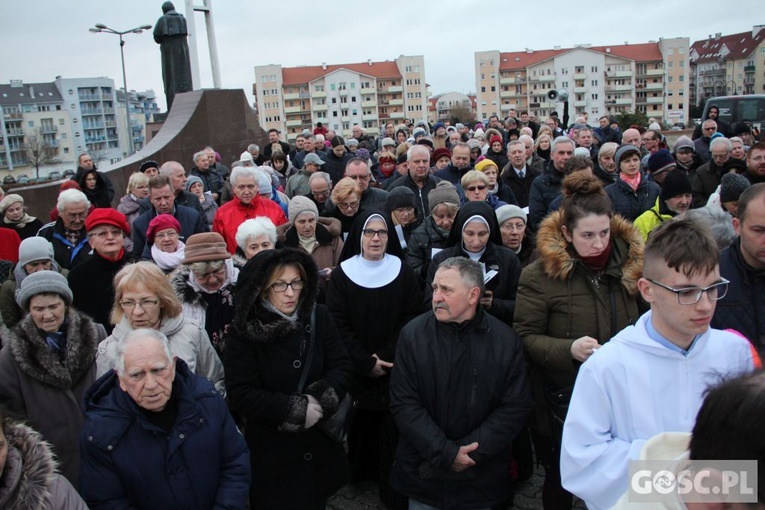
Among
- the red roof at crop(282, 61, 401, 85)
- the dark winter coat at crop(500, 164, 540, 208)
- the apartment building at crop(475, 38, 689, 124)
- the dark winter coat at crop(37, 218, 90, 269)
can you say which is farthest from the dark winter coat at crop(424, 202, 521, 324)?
the red roof at crop(282, 61, 401, 85)

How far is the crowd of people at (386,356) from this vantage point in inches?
84.3

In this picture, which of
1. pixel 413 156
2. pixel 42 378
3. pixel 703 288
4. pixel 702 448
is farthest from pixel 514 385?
pixel 413 156

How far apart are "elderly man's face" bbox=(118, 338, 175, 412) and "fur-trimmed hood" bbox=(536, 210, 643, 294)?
6.46ft

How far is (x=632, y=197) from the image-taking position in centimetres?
626

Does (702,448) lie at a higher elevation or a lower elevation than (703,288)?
lower

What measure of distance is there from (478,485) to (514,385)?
56 cm

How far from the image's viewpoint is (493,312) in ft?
13.5

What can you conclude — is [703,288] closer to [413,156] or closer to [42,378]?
[42,378]

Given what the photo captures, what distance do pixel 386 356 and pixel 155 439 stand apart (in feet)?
6.05

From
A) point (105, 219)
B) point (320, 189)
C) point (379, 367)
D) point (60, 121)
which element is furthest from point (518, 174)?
point (60, 121)

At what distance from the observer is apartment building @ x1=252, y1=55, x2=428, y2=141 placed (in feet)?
356

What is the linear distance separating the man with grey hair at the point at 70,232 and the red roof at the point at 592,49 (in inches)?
4342

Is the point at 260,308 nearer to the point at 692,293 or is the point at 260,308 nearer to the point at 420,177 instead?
the point at 692,293

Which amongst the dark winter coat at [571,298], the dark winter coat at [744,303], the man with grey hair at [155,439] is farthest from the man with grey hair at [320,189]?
the dark winter coat at [744,303]
